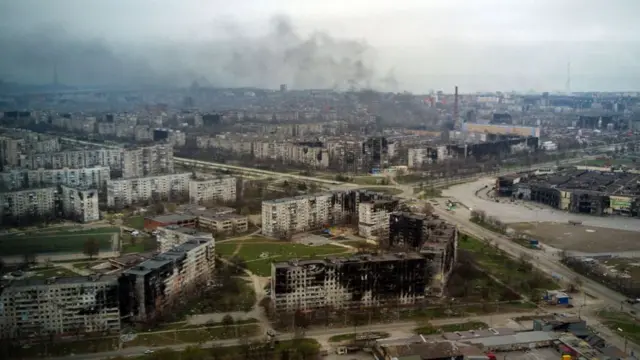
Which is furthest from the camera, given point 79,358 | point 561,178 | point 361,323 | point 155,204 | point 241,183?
point 561,178

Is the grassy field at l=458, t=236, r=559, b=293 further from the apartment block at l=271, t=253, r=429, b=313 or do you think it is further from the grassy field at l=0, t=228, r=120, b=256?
the grassy field at l=0, t=228, r=120, b=256

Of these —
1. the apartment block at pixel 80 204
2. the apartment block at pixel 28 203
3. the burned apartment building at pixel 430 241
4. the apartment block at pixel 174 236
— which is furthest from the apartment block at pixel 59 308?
the apartment block at pixel 80 204

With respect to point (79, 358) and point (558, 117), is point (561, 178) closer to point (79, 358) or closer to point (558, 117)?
point (79, 358)

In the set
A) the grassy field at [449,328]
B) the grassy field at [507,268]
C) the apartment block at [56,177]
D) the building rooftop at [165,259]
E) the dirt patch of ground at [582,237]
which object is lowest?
the grassy field at [449,328]

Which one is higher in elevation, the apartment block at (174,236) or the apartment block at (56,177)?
the apartment block at (56,177)

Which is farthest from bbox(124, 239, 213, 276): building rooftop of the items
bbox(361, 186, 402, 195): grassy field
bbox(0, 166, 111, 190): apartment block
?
bbox(361, 186, 402, 195): grassy field

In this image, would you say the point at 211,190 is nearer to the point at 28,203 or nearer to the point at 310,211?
the point at 310,211

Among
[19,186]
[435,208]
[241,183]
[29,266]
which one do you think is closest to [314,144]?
[241,183]

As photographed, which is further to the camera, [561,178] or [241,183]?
[561,178]

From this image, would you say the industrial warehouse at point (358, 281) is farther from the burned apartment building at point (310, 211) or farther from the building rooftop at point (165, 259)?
the burned apartment building at point (310, 211)
